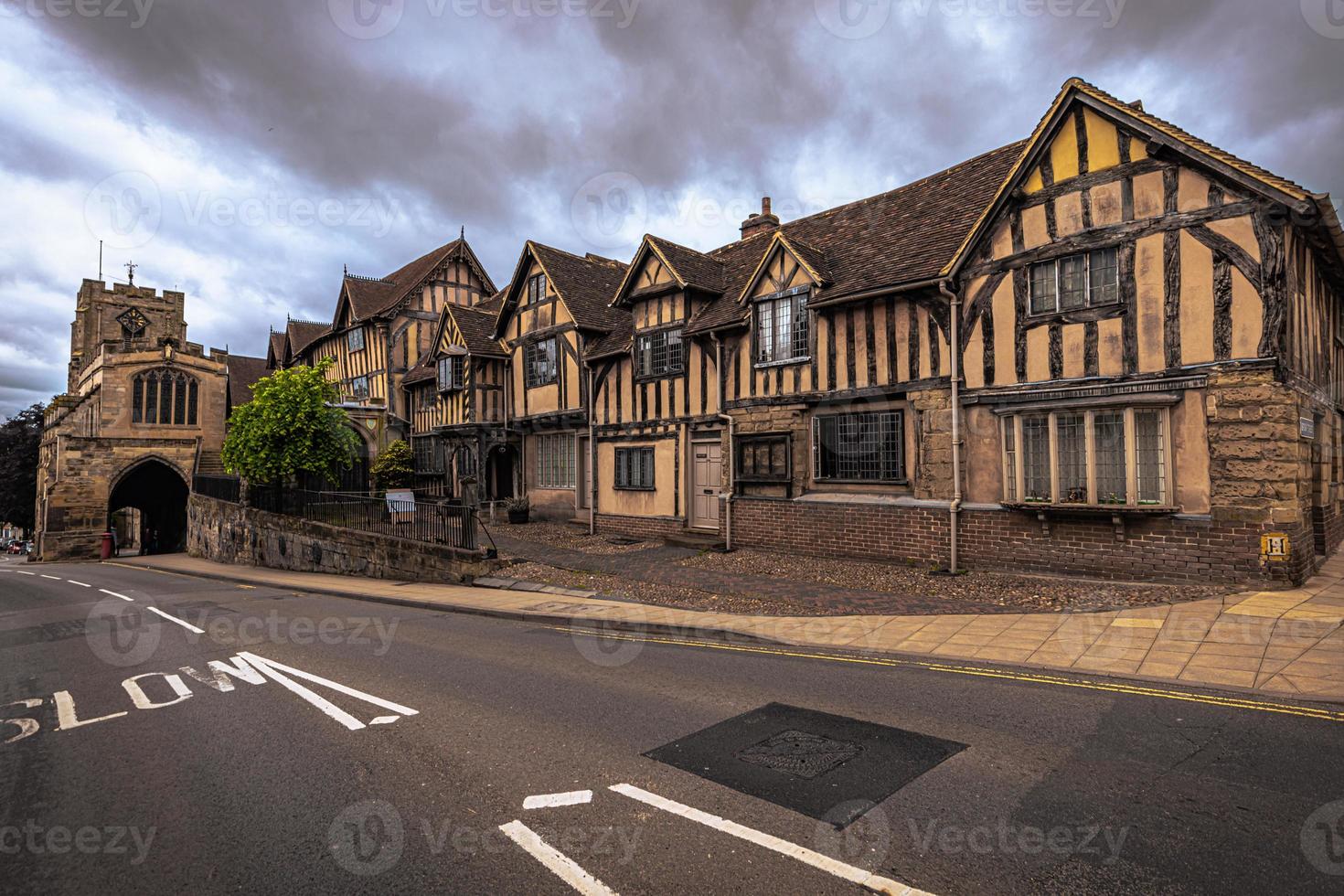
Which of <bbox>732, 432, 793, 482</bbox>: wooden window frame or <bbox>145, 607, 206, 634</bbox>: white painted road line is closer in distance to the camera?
<bbox>145, 607, 206, 634</bbox>: white painted road line

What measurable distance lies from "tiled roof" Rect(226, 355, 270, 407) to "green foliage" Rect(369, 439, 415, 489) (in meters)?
19.1

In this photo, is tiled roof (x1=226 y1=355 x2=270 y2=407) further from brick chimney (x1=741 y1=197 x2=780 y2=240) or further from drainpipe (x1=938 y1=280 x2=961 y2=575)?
Answer: drainpipe (x1=938 y1=280 x2=961 y2=575)

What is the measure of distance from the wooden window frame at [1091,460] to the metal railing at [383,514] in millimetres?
11900

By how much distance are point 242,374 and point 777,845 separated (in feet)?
181

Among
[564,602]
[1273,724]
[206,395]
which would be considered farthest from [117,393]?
[1273,724]

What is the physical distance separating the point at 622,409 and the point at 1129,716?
1612 cm

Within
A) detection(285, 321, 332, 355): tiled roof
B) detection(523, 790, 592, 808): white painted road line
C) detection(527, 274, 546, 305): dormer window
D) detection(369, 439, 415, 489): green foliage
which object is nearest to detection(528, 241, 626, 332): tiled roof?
detection(527, 274, 546, 305): dormer window

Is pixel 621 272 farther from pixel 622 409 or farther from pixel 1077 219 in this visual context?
pixel 1077 219

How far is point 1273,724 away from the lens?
5473 millimetres

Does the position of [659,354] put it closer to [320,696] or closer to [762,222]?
[762,222]

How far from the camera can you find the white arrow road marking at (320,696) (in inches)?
243

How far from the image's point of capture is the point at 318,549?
20.6 metres

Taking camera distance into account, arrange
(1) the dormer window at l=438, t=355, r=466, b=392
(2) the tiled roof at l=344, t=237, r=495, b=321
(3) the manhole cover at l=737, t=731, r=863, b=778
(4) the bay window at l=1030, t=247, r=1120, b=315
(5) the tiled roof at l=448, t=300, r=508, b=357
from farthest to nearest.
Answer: (2) the tiled roof at l=344, t=237, r=495, b=321 → (1) the dormer window at l=438, t=355, r=466, b=392 → (5) the tiled roof at l=448, t=300, r=508, b=357 → (4) the bay window at l=1030, t=247, r=1120, b=315 → (3) the manhole cover at l=737, t=731, r=863, b=778

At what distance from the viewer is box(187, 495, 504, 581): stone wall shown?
52.6ft
